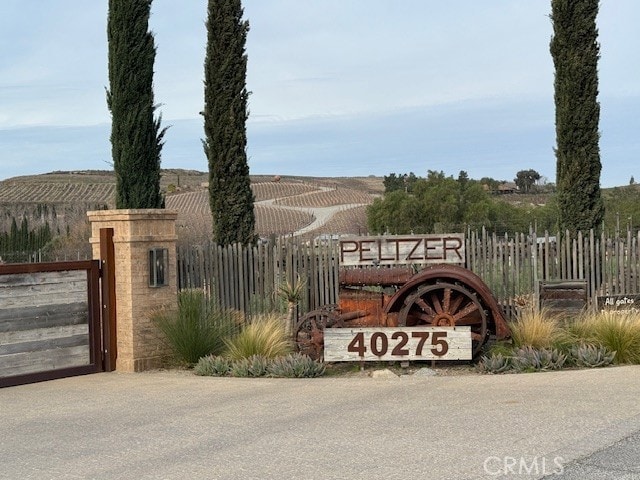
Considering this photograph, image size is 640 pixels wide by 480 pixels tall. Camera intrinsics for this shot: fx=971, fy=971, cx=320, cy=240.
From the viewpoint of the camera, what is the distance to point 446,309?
1272 cm

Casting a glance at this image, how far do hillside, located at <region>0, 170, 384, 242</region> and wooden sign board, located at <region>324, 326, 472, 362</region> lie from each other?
24950 millimetres

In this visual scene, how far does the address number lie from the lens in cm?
1230

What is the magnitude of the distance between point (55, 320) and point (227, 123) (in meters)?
6.97

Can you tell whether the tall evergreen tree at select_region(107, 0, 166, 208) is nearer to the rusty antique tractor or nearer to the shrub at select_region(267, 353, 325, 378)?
the rusty antique tractor

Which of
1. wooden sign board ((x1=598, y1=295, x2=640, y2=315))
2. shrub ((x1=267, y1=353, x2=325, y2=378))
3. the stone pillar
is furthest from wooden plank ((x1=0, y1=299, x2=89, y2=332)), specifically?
wooden sign board ((x1=598, y1=295, x2=640, y2=315))

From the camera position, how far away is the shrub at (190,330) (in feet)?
44.2

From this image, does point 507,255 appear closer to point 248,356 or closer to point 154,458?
point 248,356

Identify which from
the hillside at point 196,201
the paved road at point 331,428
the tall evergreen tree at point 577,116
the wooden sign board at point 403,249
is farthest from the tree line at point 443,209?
the paved road at point 331,428

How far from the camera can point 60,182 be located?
364 ft

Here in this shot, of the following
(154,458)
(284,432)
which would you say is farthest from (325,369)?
(154,458)

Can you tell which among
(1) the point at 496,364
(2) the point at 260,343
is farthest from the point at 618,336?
(2) the point at 260,343

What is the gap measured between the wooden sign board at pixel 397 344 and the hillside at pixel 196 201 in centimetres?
2495
